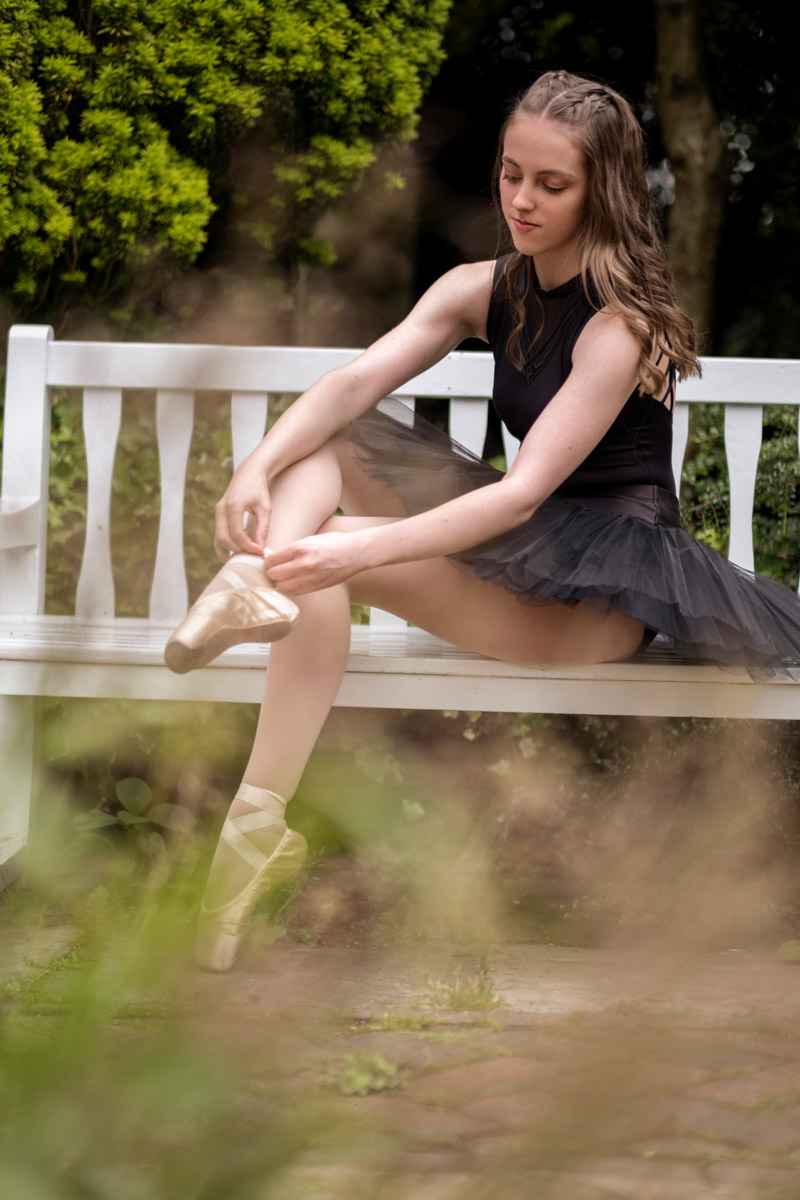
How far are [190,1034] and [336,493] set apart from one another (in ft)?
4.97

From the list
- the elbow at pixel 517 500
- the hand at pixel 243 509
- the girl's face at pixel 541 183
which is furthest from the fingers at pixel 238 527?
the girl's face at pixel 541 183

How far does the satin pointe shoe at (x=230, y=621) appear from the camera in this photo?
1267mm

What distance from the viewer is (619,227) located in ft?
5.60

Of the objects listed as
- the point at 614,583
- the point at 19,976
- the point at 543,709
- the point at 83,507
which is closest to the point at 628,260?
the point at 614,583

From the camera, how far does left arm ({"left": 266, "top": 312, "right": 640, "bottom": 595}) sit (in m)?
1.52

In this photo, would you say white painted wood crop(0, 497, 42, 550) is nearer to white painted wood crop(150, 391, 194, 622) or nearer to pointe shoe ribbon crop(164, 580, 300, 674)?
white painted wood crop(150, 391, 194, 622)

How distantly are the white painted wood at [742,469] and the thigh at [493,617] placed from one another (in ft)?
1.90

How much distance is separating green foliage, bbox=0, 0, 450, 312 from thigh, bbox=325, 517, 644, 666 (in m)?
1.15

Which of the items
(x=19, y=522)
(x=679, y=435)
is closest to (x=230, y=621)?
(x=19, y=522)

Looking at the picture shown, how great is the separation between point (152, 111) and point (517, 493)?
1555 mm

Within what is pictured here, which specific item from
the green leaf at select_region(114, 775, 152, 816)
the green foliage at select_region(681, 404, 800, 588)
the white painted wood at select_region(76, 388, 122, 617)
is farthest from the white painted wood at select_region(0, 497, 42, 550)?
the green foliage at select_region(681, 404, 800, 588)

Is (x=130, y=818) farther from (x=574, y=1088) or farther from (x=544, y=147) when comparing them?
(x=574, y=1088)

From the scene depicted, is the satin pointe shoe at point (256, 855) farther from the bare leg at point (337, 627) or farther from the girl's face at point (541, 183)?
the girl's face at point (541, 183)

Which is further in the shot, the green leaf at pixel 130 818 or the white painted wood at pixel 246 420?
the white painted wood at pixel 246 420
